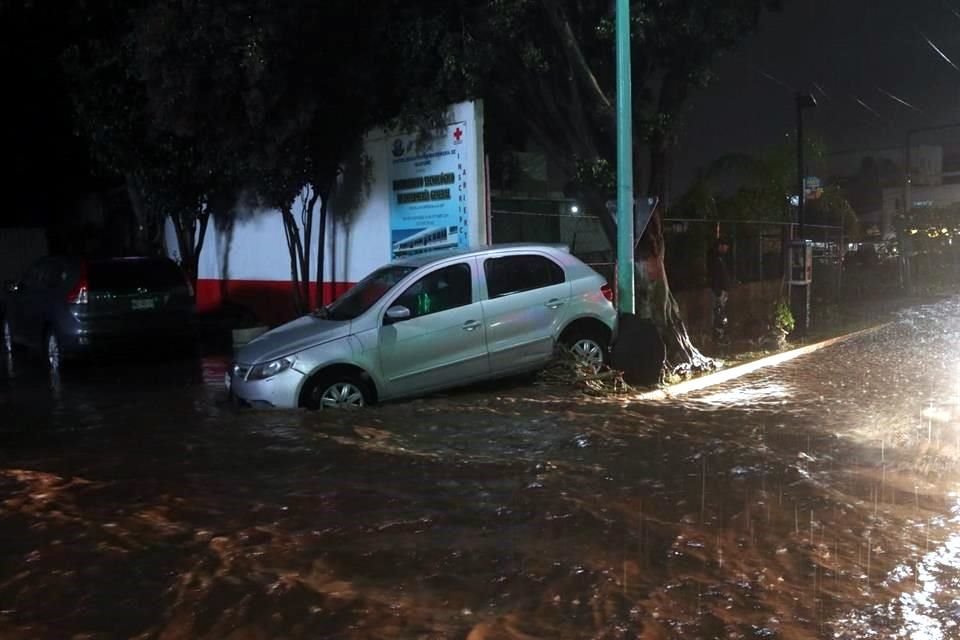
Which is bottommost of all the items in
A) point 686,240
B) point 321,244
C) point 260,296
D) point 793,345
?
point 793,345

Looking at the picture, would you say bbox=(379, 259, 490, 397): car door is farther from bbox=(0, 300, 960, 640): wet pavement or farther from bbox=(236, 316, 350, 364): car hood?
bbox=(236, 316, 350, 364): car hood

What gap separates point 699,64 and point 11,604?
9.75m

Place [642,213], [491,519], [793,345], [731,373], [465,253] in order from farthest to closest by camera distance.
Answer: [793,345] → [731,373] → [642,213] → [465,253] → [491,519]

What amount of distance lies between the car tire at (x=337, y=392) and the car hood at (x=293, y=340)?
1.13ft

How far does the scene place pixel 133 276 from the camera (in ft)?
43.0

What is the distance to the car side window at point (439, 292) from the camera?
9461mm

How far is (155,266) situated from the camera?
13.4 m

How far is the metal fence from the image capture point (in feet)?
48.8

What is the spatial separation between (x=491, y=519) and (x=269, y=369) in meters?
3.78

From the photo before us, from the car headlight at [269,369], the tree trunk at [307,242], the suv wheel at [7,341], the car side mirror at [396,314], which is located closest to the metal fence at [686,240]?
the tree trunk at [307,242]

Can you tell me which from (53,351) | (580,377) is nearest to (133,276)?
(53,351)

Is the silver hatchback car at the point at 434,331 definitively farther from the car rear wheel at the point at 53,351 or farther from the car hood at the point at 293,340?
the car rear wheel at the point at 53,351

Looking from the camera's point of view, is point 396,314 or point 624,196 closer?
point 396,314

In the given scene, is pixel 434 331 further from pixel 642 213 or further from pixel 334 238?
pixel 334 238
